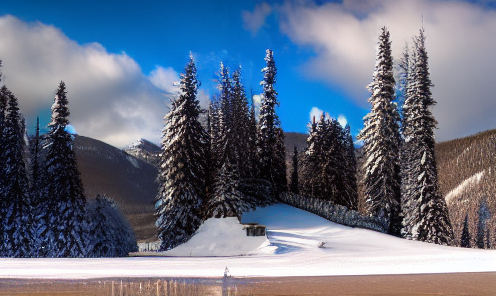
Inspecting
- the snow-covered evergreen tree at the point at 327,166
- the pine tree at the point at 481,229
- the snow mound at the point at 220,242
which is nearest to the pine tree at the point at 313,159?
the snow-covered evergreen tree at the point at 327,166

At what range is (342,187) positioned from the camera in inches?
1940

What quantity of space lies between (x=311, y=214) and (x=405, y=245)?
1197 centimetres

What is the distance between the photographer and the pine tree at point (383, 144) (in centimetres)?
3366

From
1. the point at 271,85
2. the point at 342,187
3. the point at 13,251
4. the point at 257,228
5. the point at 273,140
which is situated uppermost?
the point at 271,85

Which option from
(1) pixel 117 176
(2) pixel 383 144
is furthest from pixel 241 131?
(1) pixel 117 176

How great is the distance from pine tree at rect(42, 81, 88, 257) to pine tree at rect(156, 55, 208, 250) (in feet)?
19.7

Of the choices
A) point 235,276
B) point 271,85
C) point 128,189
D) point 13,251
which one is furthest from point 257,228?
point 128,189

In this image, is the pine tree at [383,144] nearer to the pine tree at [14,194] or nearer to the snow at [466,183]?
the pine tree at [14,194]

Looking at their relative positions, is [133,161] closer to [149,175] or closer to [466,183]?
[149,175]

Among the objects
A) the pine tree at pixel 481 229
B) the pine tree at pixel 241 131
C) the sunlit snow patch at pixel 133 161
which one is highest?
the sunlit snow patch at pixel 133 161

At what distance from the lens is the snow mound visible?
20.1m

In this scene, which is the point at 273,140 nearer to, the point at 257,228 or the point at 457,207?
the point at 257,228

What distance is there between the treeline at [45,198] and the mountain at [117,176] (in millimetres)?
93089

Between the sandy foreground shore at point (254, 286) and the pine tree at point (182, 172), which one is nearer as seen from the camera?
the sandy foreground shore at point (254, 286)
